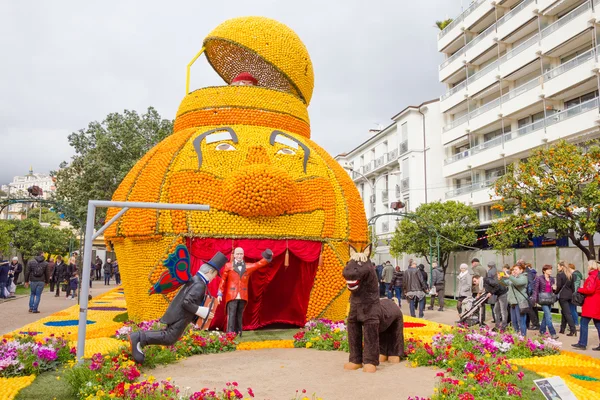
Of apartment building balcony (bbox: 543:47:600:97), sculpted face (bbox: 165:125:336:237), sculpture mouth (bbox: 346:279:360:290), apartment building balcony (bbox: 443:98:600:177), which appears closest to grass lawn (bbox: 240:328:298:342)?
sculpted face (bbox: 165:125:336:237)

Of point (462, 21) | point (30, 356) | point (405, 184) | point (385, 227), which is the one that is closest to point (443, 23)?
point (462, 21)

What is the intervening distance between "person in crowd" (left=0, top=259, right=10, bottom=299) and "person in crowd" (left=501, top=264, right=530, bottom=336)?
15.7m

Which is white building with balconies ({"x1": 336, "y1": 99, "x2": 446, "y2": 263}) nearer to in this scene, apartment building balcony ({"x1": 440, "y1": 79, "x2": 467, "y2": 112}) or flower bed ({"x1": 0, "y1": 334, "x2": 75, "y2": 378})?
apartment building balcony ({"x1": 440, "y1": 79, "x2": 467, "y2": 112})

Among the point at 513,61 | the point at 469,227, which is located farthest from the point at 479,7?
the point at 469,227

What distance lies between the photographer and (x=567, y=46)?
2344 centimetres

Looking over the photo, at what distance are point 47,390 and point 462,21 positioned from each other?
105 feet

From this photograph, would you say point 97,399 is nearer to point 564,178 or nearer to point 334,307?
point 334,307

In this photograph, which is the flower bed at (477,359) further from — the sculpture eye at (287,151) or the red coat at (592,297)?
the sculpture eye at (287,151)

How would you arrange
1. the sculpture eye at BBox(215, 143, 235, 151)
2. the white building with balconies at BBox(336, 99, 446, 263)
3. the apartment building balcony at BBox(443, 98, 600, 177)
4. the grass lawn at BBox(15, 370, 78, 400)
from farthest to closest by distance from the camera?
1. the white building with balconies at BBox(336, 99, 446, 263)
2. the apartment building balcony at BBox(443, 98, 600, 177)
3. the sculpture eye at BBox(215, 143, 235, 151)
4. the grass lawn at BBox(15, 370, 78, 400)

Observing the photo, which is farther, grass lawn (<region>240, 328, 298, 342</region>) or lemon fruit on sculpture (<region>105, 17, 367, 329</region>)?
lemon fruit on sculpture (<region>105, 17, 367, 329</region>)

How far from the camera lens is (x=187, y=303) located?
6.53 m

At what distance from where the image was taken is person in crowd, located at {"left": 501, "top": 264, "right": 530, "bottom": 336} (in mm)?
10617

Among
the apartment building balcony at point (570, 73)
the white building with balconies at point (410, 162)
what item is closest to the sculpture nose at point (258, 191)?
the apartment building balcony at point (570, 73)

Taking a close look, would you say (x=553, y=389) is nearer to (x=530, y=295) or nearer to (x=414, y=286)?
(x=530, y=295)
